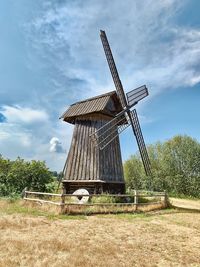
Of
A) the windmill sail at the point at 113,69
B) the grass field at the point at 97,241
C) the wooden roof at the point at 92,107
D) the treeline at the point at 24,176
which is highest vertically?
the windmill sail at the point at 113,69

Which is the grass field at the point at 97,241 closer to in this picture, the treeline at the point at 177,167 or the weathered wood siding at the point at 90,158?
the weathered wood siding at the point at 90,158

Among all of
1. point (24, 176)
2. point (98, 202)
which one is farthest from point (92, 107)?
point (24, 176)

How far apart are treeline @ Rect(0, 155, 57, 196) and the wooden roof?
4.83 m

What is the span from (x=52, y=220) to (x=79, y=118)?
8.98 m

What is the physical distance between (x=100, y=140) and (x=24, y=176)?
715cm

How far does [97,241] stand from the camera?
24.3 ft

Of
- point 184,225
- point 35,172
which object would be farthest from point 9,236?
point 35,172

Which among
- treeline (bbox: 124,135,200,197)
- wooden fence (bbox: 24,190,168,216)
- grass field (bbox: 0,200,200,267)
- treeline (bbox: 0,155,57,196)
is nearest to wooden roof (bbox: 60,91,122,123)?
treeline (bbox: 0,155,57,196)

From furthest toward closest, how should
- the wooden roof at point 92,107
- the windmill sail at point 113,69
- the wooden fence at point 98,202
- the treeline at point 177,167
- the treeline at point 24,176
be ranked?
the treeline at point 177,167
the treeline at point 24,176
the windmill sail at point 113,69
the wooden roof at point 92,107
the wooden fence at point 98,202

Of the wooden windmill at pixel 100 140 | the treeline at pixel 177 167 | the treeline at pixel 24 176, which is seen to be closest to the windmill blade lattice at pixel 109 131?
the wooden windmill at pixel 100 140

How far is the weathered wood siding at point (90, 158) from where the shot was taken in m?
16.1

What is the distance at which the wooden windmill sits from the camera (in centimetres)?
1612

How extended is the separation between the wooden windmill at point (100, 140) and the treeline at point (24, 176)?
409 centimetres

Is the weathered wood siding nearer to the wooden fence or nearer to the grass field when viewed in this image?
the wooden fence
